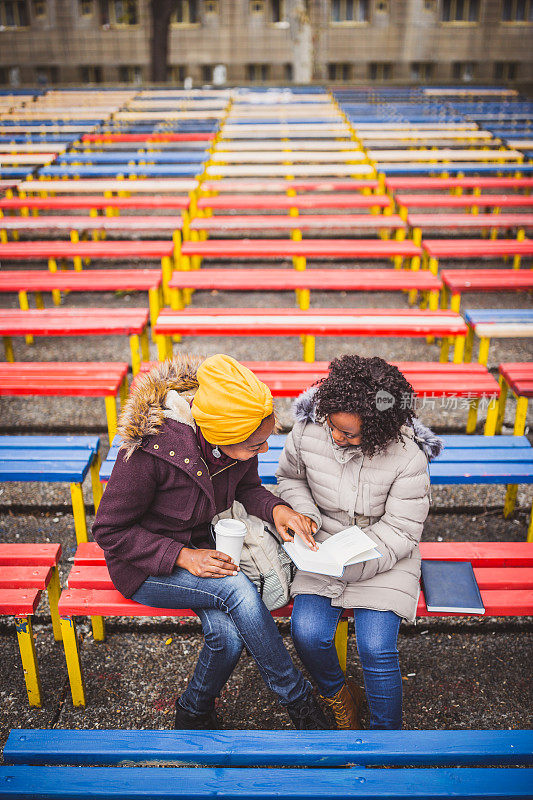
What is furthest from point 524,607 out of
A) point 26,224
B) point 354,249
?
point 26,224

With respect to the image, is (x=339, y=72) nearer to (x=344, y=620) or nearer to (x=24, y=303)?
(x=24, y=303)

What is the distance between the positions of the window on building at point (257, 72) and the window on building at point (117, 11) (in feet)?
16.4

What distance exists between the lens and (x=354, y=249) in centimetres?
546

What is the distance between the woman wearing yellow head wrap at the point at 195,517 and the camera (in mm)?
2203

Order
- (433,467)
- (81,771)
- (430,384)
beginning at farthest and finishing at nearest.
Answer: (430,384) < (433,467) < (81,771)

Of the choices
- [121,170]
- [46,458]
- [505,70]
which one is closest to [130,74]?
[505,70]

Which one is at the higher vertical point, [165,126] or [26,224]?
[165,126]

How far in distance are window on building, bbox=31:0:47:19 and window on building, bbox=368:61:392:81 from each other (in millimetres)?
13924

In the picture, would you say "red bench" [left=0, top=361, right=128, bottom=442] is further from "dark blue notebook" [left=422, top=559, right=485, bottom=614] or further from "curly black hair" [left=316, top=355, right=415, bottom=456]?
"dark blue notebook" [left=422, top=559, right=485, bottom=614]

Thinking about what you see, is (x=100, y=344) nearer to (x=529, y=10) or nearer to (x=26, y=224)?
(x=26, y=224)

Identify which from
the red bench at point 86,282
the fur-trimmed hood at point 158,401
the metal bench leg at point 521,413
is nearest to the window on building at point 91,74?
the red bench at point 86,282

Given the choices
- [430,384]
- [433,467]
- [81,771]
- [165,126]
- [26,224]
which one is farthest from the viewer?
[165,126]

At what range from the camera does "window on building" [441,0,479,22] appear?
2747cm

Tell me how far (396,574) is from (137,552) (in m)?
0.95
